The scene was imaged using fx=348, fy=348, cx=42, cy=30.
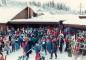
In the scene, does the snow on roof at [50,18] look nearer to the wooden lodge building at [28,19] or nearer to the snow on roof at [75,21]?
the wooden lodge building at [28,19]

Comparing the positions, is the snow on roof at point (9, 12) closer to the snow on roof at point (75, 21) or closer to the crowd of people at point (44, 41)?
the crowd of people at point (44, 41)

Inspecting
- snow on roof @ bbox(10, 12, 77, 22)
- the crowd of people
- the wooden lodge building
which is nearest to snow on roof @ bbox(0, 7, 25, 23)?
the wooden lodge building

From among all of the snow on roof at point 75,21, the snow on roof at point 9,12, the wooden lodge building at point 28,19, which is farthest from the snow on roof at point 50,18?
the snow on roof at point 9,12

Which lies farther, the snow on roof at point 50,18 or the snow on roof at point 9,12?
the snow on roof at point 9,12

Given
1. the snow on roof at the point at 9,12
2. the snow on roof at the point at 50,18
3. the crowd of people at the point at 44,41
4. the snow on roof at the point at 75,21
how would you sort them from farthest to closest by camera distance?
the snow on roof at the point at 9,12 → the snow on roof at the point at 50,18 → the snow on roof at the point at 75,21 → the crowd of people at the point at 44,41

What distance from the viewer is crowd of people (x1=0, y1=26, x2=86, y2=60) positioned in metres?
11.8

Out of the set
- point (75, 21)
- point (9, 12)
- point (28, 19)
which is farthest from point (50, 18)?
point (9, 12)

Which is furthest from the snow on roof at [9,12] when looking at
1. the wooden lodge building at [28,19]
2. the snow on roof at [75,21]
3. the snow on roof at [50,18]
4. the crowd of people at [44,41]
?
the snow on roof at [75,21]

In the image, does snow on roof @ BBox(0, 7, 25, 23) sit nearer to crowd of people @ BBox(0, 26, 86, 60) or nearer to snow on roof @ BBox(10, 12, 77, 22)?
snow on roof @ BBox(10, 12, 77, 22)

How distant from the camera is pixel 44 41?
12.3 m

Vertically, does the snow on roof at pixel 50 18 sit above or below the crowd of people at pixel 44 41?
above

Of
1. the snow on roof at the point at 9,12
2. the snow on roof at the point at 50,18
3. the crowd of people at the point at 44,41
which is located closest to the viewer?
the crowd of people at the point at 44,41

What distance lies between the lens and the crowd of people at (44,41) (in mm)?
11781

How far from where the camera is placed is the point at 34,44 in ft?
41.2
